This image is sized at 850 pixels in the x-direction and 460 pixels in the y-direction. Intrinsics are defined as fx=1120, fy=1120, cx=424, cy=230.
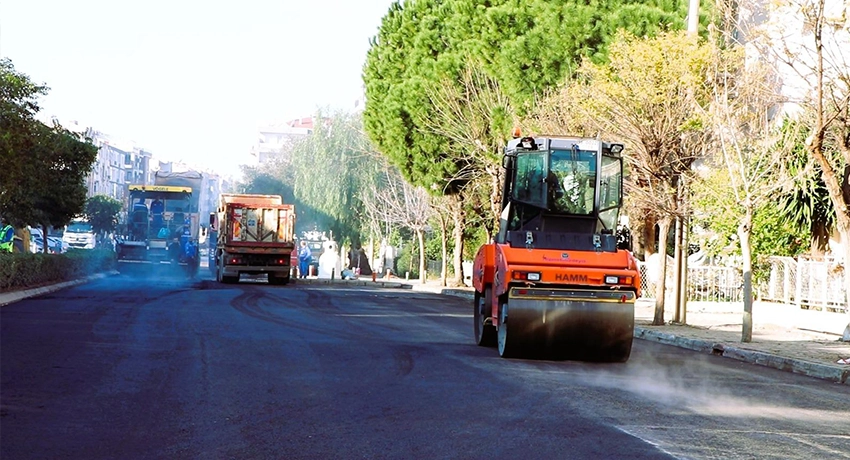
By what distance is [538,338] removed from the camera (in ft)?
49.3

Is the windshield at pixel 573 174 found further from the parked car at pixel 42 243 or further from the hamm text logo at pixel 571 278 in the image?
Result: the parked car at pixel 42 243

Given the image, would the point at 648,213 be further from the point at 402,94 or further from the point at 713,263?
the point at 402,94

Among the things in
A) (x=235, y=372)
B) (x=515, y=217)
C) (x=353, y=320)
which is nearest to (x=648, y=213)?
(x=353, y=320)

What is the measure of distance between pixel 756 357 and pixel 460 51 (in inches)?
851

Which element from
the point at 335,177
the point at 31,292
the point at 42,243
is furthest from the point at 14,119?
the point at 42,243

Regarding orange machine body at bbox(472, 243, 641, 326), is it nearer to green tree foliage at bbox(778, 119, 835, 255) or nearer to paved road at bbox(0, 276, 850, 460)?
paved road at bbox(0, 276, 850, 460)

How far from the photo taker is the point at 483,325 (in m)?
17.2

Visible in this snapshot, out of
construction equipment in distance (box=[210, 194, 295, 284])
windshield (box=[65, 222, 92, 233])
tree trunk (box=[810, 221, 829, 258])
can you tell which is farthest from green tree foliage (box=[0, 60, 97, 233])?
windshield (box=[65, 222, 92, 233])

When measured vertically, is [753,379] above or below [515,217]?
below

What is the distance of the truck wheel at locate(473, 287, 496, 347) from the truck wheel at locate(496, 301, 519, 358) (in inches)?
42.7

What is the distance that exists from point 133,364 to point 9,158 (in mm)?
13841

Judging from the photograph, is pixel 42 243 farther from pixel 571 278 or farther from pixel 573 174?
pixel 571 278

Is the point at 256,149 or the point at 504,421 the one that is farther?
the point at 256,149

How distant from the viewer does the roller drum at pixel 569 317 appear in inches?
585
